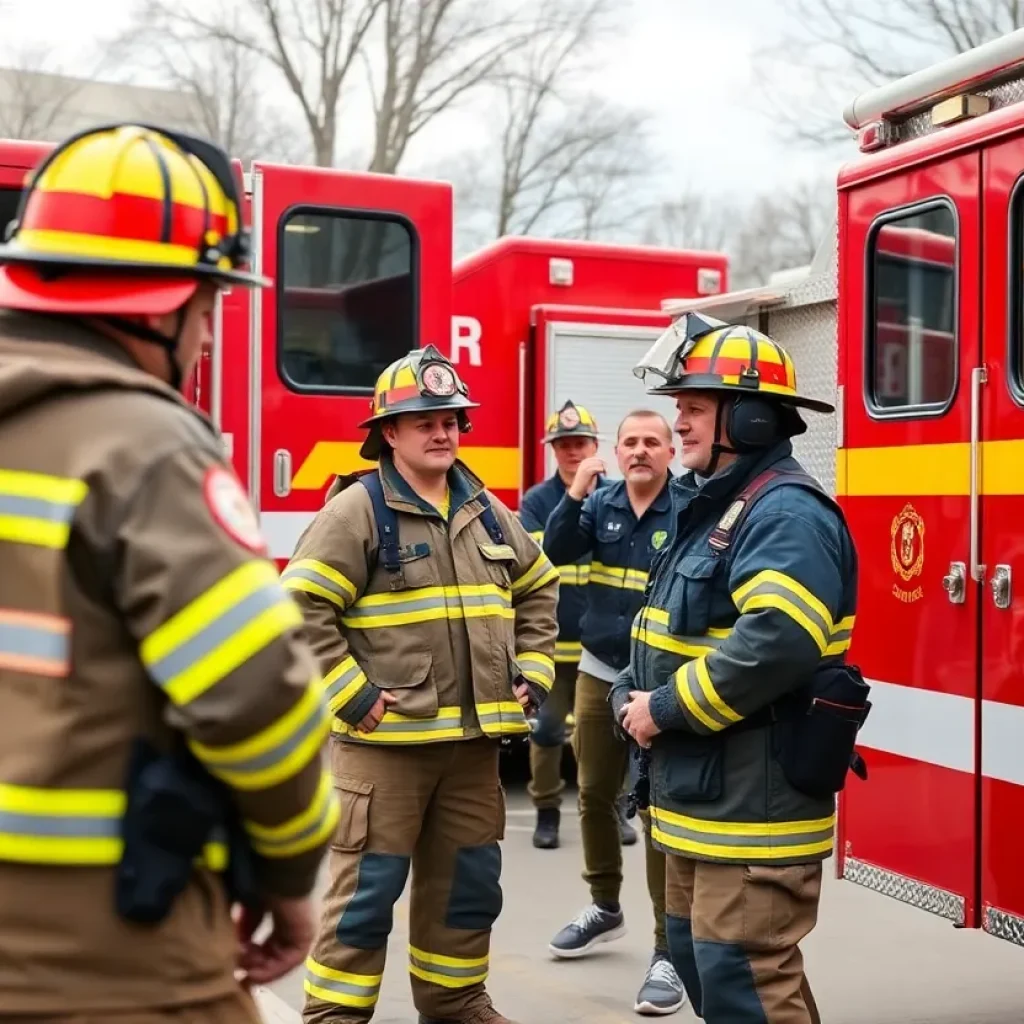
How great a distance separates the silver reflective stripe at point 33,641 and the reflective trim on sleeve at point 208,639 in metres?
0.10

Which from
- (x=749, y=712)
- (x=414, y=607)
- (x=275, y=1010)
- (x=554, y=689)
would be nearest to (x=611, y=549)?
(x=554, y=689)

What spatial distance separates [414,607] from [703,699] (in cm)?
108

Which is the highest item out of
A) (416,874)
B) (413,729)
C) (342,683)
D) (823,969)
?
(342,683)

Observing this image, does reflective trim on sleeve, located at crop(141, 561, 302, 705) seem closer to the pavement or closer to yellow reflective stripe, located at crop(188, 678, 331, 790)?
yellow reflective stripe, located at crop(188, 678, 331, 790)

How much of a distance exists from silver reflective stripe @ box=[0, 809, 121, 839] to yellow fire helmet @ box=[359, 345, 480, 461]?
2.59 metres

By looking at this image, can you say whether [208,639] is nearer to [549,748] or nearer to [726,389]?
[726,389]

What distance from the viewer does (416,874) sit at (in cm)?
435

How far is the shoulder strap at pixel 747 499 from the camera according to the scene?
11.6 feet

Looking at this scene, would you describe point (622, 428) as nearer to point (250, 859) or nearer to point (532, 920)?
point (532, 920)

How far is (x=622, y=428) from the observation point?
5.76 metres

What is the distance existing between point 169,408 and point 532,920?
14.9 feet

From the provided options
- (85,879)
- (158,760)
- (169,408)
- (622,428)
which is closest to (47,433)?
(169,408)

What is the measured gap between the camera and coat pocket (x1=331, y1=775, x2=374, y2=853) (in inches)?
163

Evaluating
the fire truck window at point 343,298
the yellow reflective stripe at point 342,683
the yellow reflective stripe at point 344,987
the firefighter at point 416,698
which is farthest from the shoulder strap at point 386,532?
the fire truck window at point 343,298
